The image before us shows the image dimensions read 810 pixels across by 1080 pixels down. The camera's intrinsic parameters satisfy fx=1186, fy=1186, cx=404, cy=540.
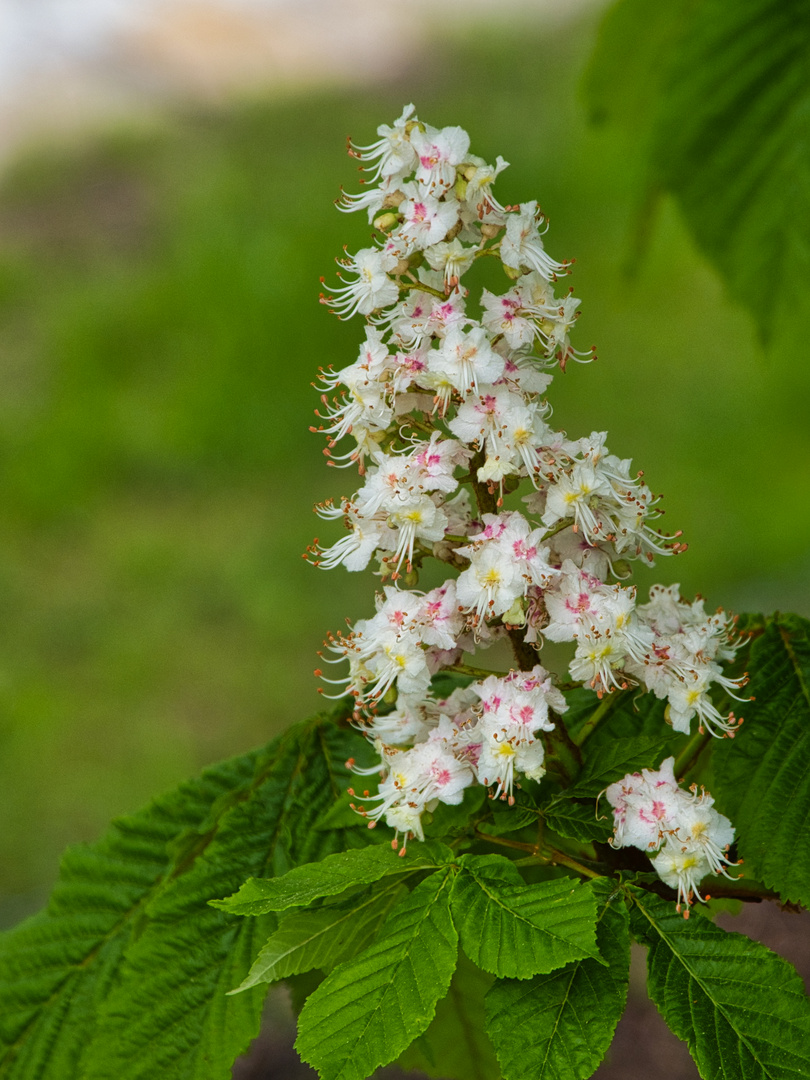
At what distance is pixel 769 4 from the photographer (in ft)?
4.40

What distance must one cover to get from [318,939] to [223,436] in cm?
408

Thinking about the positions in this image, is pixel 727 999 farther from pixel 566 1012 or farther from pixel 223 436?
pixel 223 436

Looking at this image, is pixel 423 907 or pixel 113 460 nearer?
pixel 423 907

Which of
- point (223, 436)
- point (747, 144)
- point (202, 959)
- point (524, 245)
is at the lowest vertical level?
point (202, 959)

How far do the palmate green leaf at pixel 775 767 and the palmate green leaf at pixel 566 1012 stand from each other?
16cm

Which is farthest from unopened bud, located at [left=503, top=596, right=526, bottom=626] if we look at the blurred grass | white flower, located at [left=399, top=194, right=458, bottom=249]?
the blurred grass

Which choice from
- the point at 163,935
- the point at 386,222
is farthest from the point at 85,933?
the point at 386,222

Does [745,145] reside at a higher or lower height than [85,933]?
higher

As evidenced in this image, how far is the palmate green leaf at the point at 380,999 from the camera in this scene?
79 centimetres

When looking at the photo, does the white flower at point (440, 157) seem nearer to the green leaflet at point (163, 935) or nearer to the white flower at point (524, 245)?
the white flower at point (524, 245)

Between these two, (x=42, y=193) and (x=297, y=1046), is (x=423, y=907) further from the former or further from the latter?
(x=42, y=193)

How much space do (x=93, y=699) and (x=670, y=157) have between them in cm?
298

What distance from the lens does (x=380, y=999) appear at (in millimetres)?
807

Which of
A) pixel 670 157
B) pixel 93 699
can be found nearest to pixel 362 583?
pixel 93 699
